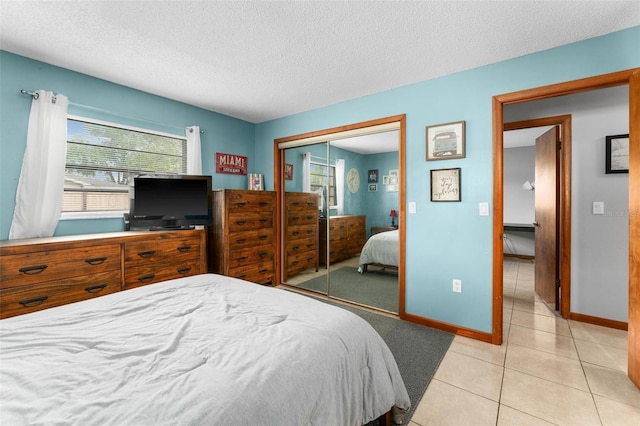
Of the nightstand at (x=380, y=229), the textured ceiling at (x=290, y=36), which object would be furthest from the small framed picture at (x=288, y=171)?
the nightstand at (x=380, y=229)

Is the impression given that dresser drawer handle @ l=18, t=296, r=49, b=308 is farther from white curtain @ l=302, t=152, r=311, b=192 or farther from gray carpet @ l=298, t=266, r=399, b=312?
white curtain @ l=302, t=152, r=311, b=192

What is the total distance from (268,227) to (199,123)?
5.55 feet

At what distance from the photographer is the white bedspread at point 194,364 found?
77 cm

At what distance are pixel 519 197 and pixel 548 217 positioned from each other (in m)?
3.22

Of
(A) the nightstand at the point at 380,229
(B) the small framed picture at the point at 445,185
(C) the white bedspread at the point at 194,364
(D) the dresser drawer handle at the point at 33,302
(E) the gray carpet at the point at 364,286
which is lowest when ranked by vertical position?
(E) the gray carpet at the point at 364,286

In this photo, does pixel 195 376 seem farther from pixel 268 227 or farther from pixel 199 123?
pixel 199 123

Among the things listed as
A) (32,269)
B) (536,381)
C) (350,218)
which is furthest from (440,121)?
(32,269)

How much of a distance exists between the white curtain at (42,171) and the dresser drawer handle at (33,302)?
26.3 inches

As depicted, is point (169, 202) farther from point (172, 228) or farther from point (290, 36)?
point (290, 36)

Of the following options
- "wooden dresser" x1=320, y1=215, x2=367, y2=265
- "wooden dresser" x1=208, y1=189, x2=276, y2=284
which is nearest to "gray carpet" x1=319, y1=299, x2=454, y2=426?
"wooden dresser" x1=320, y1=215, x2=367, y2=265

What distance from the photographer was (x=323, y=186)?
385 cm

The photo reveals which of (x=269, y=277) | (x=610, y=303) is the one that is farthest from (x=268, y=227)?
(x=610, y=303)

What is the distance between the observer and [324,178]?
384 cm

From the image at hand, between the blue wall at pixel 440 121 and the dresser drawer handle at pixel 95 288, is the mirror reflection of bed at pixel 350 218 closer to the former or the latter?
the blue wall at pixel 440 121
